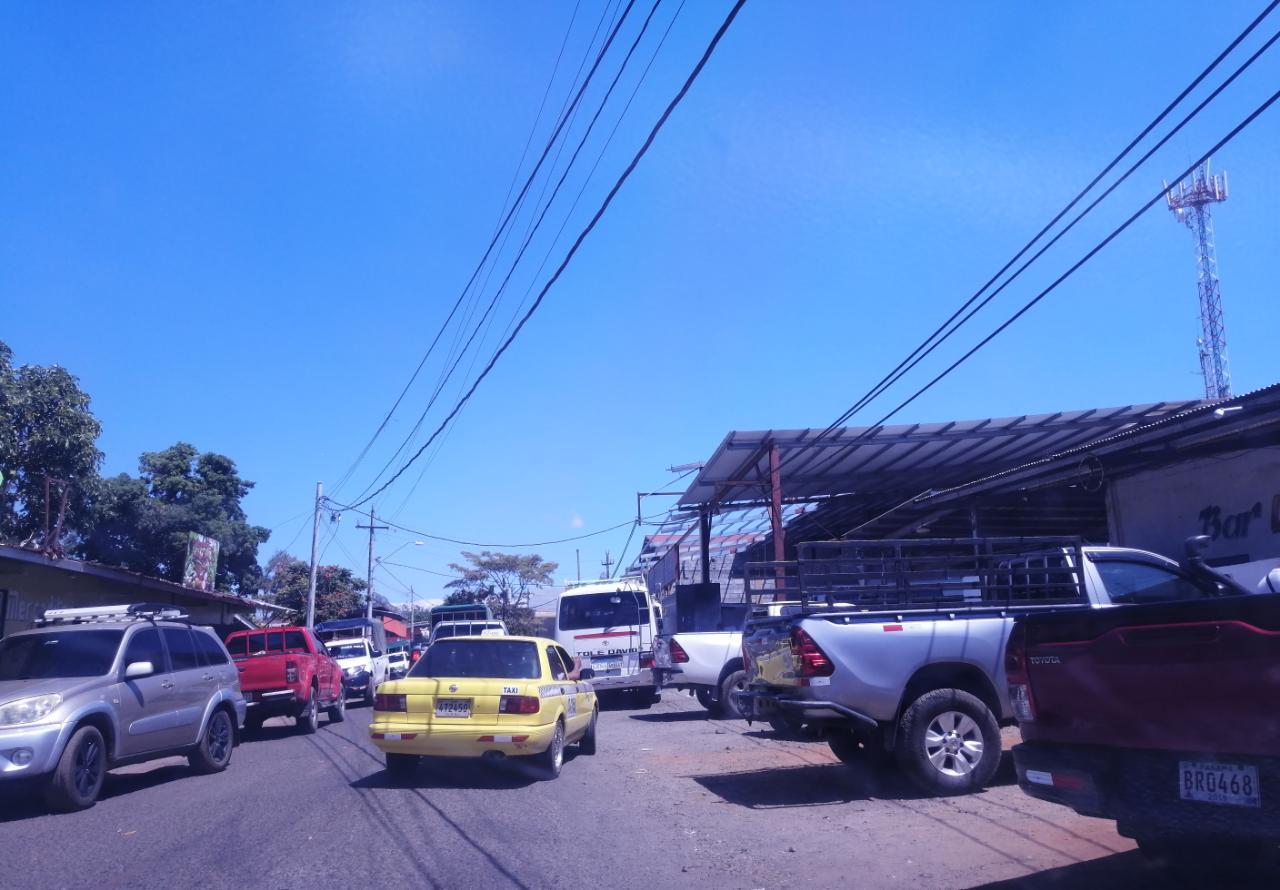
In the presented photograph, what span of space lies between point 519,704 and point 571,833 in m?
2.40

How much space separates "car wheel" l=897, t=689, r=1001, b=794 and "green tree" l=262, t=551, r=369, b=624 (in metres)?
45.5

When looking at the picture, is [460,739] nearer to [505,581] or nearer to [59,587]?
[59,587]

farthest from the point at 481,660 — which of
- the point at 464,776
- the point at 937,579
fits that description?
the point at 937,579

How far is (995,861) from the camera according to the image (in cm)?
672

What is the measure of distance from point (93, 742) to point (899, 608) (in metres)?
7.59

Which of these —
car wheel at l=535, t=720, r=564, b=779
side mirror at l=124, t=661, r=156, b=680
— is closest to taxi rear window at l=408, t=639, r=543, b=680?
car wheel at l=535, t=720, r=564, b=779

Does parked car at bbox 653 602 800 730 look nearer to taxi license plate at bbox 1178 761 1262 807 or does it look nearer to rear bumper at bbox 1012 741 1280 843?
rear bumper at bbox 1012 741 1280 843

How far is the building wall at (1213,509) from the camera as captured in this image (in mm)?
14633

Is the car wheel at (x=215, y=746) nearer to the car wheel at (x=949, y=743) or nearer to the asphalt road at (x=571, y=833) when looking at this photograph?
the asphalt road at (x=571, y=833)

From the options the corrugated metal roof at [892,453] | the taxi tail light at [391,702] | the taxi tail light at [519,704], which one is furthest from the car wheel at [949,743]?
the corrugated metal roof at [892,453]

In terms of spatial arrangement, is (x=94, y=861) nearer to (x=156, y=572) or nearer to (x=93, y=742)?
(x=93, y=742)

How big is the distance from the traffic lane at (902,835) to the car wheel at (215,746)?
521cm

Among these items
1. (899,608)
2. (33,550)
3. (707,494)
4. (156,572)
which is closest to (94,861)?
(899,608)

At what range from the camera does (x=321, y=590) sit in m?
53.7
